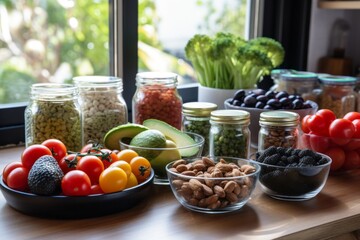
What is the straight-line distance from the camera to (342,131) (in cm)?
139

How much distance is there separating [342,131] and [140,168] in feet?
1.76

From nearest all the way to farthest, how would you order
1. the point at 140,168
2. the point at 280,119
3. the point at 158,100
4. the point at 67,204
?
the point at 67,204 → the point at 140,168 → the point at 280,119 → the point at 158,100

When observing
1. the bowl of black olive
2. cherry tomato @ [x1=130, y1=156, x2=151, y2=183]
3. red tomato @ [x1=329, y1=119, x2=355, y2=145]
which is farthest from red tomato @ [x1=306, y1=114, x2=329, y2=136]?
A: cherry tomato @ [x1=130, y1=156, x2=151, y2=183]

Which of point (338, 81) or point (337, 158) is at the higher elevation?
point (338, 81)

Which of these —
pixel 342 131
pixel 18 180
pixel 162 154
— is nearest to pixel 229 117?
pixel 162 154

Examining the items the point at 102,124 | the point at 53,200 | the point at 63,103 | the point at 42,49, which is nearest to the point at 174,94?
the point at 102,124

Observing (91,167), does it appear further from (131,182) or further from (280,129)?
(280,129)

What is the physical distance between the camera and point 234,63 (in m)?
1.75

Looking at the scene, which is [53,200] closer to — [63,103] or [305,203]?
[63,103]

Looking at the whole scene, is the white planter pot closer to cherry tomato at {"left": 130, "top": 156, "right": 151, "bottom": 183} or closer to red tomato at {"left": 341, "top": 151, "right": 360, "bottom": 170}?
red tomato at {"left": 341, "top": 151, "right": 360, "bottom": 170}

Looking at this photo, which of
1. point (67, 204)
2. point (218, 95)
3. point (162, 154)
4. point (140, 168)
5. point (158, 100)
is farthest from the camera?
point (218, 95)

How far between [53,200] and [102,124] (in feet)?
1.35

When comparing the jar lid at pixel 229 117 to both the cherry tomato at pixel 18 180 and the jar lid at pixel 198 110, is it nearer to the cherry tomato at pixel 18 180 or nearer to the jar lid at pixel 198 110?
the jar lid at pixel 198 110

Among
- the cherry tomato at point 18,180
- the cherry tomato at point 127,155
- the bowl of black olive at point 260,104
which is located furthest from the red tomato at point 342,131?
the cherry tomato at point 18,180
